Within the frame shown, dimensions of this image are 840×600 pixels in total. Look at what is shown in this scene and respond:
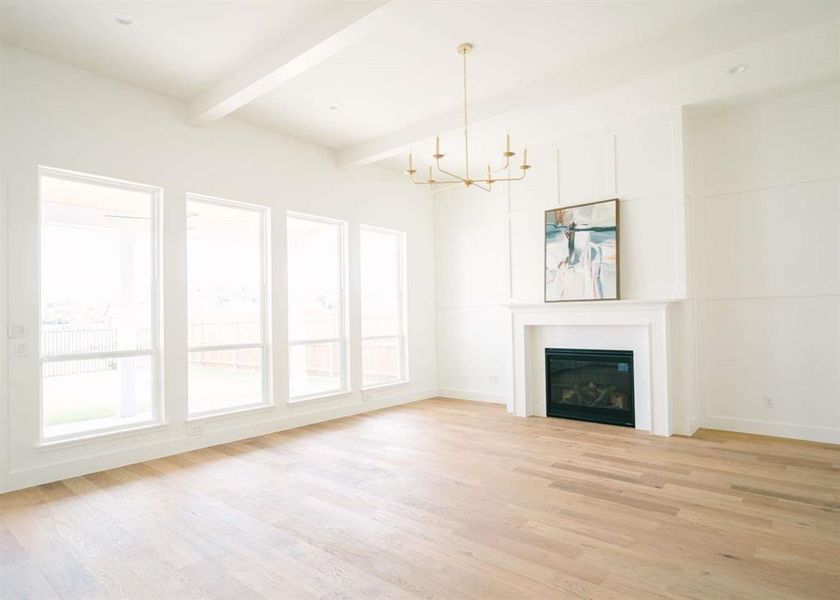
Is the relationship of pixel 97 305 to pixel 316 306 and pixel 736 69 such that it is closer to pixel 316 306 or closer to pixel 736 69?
pixel 316 306

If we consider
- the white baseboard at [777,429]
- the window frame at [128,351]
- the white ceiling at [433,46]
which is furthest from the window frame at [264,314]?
the white baseboard at [777,429]

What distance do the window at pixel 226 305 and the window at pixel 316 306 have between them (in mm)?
398

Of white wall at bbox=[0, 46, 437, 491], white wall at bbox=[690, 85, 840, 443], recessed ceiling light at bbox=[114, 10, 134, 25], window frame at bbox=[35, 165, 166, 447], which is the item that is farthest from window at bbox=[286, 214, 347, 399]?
white wall at bbox=[690, 85, 840, 443]

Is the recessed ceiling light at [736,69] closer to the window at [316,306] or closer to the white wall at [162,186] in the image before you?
the white wall at [162,186]

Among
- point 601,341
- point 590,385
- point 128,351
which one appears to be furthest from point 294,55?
point 590,385

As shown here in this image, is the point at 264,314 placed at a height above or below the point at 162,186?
below

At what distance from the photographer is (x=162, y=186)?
15.1ft

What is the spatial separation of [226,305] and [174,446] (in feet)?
4.79

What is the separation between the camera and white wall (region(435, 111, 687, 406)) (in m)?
5.10

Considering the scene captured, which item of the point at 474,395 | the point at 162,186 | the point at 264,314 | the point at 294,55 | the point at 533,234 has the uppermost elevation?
the point at 294,55

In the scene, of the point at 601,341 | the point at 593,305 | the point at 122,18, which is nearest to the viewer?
the point at 122,18

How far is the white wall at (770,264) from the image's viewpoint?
455 centimetres

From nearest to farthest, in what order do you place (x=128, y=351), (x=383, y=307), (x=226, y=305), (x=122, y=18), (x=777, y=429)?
1. (x=122, y=18)
2. (x=128, y=351)
3. (x=777, y=429)
4. (x=226, y=305)
5. (x=383, y=307)

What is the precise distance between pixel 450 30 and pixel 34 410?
4285 mm
